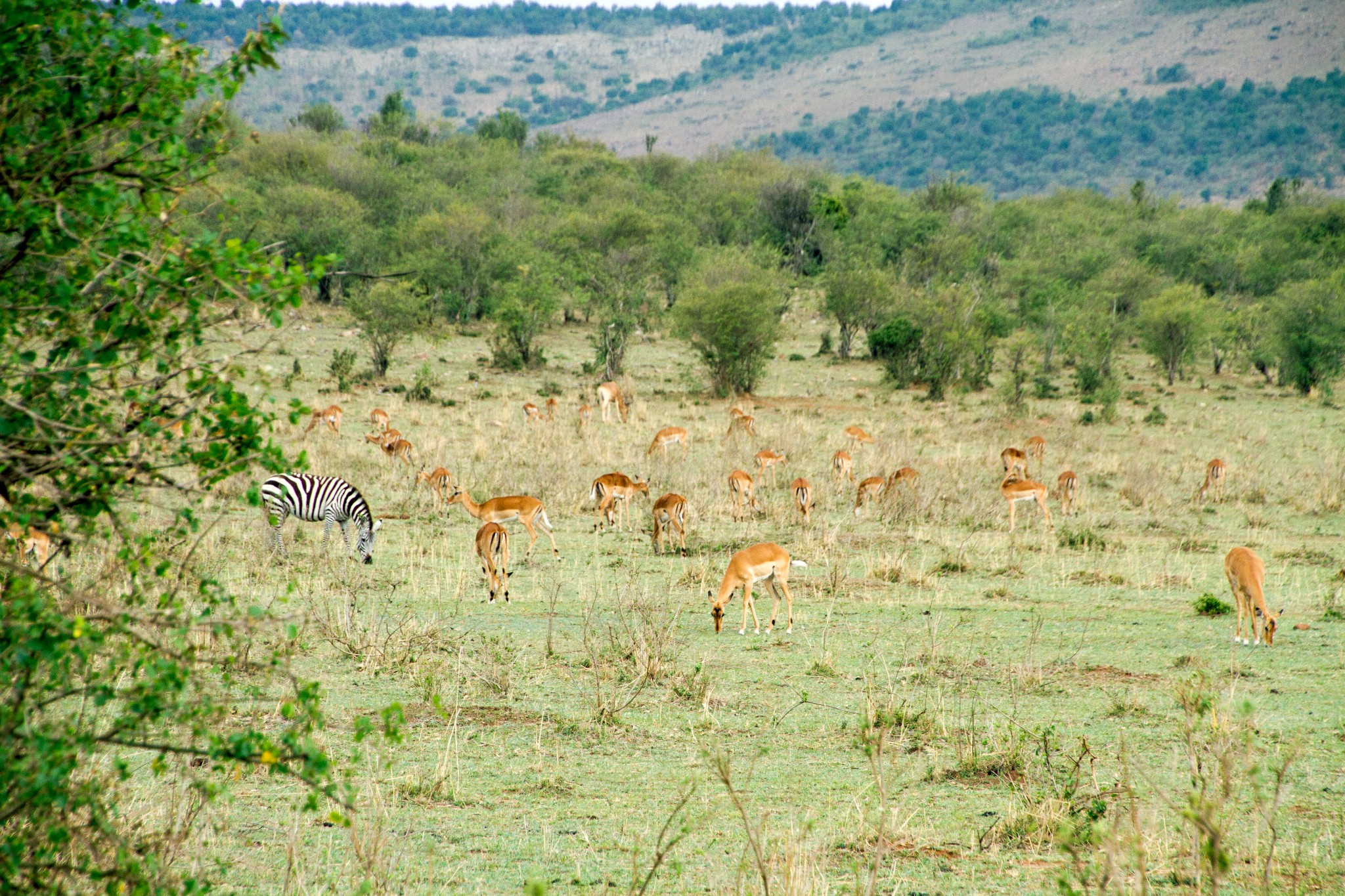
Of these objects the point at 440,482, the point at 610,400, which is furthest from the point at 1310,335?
the point at 440,482

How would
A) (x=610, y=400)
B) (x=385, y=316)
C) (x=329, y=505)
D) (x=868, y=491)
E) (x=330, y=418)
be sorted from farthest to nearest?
1. (x=385, y=316)
2. (x=610, y=400)
3. (x=330, y=418)
4. (x=868, y=491)
5. (x=329, y=505)

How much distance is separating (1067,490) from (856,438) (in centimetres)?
549

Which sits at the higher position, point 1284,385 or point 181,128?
point 1284,385

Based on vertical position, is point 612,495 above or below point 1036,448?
below

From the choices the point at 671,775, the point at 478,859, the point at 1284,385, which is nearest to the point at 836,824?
the point at 671,775

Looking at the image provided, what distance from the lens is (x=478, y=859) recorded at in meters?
5.06

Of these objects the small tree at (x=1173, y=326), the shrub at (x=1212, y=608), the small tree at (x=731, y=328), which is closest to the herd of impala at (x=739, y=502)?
Answer: the shrub at (x=1212, y=608)

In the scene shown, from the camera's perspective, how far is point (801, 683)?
828 cm

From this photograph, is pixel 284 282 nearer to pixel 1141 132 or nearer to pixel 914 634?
pixel 914 634

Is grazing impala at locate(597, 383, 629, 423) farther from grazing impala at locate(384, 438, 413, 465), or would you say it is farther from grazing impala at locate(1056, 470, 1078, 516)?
grazing impala at locate(1056, 470, 1078, 516)

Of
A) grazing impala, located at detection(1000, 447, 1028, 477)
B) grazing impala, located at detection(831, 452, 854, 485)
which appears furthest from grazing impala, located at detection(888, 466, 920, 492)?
grazing impala, located at detection(1000, 447, 1028, 477)

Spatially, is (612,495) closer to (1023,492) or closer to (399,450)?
(399,450)

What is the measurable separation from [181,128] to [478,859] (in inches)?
126

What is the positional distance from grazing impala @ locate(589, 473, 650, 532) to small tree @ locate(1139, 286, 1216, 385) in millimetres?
22762
